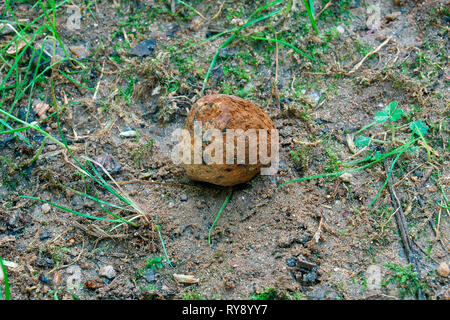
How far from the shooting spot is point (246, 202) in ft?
8.66

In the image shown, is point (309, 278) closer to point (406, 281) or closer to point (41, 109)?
point (406, 281)

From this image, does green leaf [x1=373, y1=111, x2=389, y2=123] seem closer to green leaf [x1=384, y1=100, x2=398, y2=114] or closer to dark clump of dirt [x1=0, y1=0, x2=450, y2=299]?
green leaf [x1=384, y1=100, x2=398, y2=114]

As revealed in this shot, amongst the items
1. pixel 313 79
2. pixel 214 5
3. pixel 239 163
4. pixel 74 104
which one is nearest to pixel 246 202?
pixel 239 163

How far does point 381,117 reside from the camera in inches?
106

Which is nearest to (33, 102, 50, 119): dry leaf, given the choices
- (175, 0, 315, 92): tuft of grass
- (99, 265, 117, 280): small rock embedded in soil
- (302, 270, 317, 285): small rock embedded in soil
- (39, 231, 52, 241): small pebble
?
(39, 231, 52, 241): small pebble

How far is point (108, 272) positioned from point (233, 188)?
832 millimetres

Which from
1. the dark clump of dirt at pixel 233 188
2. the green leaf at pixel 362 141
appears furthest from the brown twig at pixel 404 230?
the green leaf at pixel 362 141

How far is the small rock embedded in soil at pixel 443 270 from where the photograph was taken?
2266 millimetres

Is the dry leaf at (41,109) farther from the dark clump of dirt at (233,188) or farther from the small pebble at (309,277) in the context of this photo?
the small pebble at (309,277)

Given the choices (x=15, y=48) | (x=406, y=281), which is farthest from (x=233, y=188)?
(x=15, y=48)

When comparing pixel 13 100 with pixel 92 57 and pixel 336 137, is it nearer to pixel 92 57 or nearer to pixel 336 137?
pixel 92 57

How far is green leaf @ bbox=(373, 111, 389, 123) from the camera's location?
2.68 m

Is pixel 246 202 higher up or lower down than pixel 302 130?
lower down

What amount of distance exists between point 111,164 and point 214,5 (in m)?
1.43
